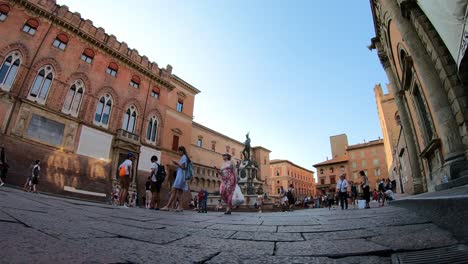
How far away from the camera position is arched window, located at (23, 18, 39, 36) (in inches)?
673

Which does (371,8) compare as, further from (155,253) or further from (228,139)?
(228,139)

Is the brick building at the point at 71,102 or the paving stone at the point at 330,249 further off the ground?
the brick building at the point at 71,102

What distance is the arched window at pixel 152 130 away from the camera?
24.0 meters

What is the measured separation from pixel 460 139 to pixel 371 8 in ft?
31.0

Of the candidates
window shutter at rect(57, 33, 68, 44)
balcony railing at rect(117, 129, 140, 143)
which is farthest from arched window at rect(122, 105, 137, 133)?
window shutter at rect(57, 33, 68, 44)

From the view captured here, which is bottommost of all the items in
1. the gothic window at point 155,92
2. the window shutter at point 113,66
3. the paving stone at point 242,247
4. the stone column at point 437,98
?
the paving stone at point 242,247

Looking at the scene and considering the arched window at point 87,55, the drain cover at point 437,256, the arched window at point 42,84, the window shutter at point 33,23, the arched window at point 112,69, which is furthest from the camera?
the arched window at point 112,69

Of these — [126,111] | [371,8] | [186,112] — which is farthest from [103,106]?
[371,8]

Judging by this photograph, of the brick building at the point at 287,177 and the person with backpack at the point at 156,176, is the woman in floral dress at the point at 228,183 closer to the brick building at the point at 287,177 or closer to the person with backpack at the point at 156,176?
the person with backpack at the point at 156,176

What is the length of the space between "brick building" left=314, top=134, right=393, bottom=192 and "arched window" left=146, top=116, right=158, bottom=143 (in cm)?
3438

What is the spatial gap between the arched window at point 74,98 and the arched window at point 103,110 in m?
1.52

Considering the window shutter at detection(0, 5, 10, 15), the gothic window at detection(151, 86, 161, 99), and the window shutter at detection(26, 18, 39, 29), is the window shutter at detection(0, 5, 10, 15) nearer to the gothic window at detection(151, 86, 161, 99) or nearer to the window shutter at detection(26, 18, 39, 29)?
the window shutter at detection(26, 18, 39, 29)

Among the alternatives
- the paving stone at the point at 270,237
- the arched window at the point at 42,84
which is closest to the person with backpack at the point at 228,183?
the paving stone at the point at 270,237

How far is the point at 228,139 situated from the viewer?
45094 mm
